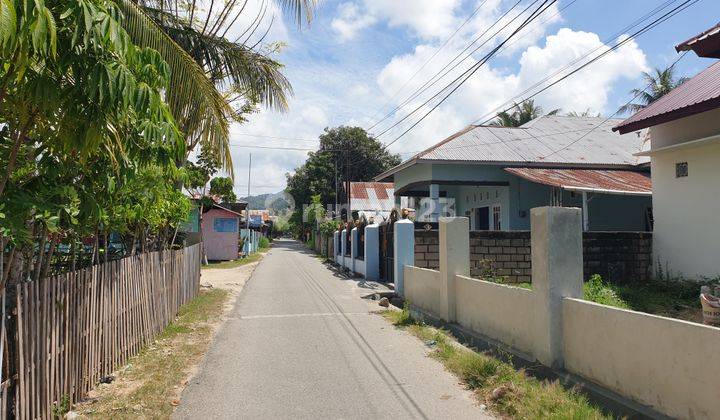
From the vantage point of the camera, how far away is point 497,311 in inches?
289

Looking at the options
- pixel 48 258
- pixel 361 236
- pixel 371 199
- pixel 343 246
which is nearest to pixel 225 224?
pixel 343 246

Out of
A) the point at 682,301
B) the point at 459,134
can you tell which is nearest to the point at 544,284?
the point at 682,301

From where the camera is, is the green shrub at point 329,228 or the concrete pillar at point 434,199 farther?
the green shrub at point 329,228

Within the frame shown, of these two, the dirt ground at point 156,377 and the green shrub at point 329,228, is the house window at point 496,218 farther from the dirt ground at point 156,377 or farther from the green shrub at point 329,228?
the green shrub at point 329,228

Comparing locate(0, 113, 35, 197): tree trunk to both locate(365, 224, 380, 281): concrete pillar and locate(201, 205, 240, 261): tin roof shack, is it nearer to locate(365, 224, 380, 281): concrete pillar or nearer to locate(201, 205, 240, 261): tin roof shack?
locate(365, 224, 380, 281): concrete pillar

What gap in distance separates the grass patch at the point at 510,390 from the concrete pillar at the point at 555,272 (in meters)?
0.49

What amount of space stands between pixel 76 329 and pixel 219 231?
2623cm

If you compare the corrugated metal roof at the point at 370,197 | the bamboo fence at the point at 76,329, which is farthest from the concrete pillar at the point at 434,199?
the corrugated metal roof at the point at 370,197

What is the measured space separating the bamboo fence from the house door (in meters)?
14.4

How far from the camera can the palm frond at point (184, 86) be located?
261 inches

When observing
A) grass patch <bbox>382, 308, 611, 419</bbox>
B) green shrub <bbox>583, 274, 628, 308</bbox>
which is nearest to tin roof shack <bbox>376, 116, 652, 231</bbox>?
green shrub <bbox>583, 274, 628, 308</bbox>

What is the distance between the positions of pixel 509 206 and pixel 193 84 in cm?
1363

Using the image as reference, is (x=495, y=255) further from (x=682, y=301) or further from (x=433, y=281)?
(x=682, y=301)

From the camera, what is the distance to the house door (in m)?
19.9
